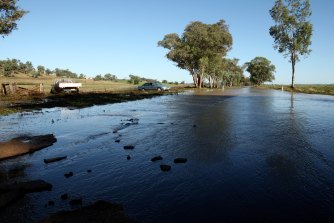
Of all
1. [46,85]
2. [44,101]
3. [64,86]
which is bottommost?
[44,101]

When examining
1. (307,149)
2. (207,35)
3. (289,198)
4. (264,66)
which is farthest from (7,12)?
(264,66)

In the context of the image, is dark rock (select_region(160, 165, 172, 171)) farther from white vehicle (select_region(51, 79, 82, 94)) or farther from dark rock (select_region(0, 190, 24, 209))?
white vehicle (select_region(51, 79, 82, 94))

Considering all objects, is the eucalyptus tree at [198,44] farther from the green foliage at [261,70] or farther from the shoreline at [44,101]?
the green foliage at [261,70]

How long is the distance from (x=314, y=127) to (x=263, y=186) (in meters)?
10.9

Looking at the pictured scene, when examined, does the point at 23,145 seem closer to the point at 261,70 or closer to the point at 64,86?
the point at 64,86

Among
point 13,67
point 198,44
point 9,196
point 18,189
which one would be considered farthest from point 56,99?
point 13,67

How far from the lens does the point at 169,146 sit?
1265 cm

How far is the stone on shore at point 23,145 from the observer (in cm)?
1148

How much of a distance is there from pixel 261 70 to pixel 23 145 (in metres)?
167

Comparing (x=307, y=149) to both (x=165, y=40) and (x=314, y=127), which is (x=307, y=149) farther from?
(x=165, y=40)

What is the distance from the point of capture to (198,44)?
7306 centimetres

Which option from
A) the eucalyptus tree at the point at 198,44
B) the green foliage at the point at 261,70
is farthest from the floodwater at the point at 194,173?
the green foliage at the point at 261,70

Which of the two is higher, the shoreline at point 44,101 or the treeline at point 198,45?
the treeline at point 198,45

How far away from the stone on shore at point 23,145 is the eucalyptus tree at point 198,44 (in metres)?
60.5
